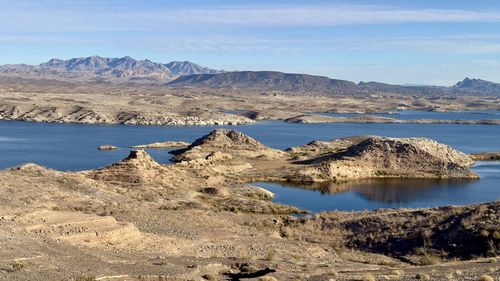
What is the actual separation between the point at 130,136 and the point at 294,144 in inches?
1319

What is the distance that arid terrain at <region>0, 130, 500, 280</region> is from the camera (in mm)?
24900

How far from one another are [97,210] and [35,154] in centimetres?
5707

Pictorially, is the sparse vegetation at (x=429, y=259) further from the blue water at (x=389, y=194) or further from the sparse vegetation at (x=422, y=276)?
the blue water at (x=389, y=194)

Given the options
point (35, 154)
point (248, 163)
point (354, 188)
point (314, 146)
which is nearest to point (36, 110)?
point (35, 154)

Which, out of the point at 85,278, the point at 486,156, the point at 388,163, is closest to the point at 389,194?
the point at 388,163

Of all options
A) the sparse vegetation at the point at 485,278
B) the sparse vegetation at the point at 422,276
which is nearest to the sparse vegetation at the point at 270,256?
the sparse vegetation at the point at 422,276

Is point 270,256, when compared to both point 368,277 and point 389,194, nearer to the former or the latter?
point 368,277

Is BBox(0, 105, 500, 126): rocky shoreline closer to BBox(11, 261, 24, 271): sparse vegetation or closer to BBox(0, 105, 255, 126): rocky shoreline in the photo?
BBox(0, 105, 255, 126): rocky shoreline

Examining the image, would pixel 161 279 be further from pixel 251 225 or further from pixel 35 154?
pixel 35 154

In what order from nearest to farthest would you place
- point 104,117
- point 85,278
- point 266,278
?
1. point 85,278
2. point 266,278
3. point 104,117


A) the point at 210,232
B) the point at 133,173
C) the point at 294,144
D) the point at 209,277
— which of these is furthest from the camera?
the point at 294,144

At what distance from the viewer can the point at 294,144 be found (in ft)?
387

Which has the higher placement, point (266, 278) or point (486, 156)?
point (266, 278)

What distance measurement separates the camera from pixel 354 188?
66.8 m
